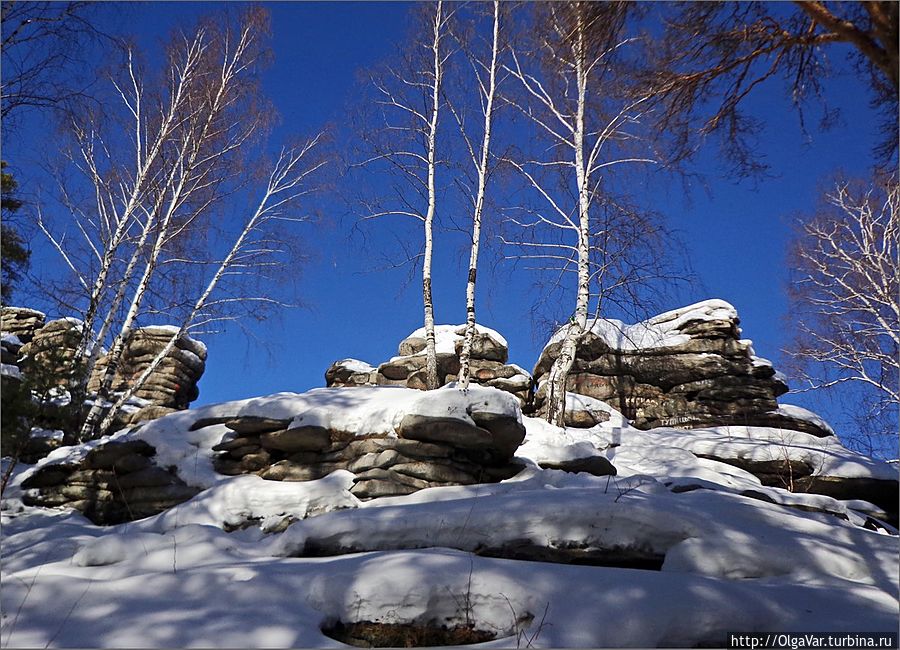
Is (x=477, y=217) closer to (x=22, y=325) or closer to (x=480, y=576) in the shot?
(x=480, y=576)

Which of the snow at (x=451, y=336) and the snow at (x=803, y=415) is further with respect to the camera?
the snow at (x=451, y=336)

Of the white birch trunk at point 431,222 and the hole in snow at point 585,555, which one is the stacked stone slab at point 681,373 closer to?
the white birch trunk at point 431,222

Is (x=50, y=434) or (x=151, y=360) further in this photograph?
(x=151, y=360)

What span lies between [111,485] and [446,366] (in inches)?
427

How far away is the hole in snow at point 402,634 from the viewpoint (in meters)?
3.02

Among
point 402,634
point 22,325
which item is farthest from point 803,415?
point 22,325

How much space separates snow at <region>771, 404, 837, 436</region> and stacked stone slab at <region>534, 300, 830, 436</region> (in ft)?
0.77

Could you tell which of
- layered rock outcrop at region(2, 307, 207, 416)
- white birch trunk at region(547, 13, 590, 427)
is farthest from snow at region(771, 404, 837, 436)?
layered rock outcrop at region(2, 307, 207, 416)

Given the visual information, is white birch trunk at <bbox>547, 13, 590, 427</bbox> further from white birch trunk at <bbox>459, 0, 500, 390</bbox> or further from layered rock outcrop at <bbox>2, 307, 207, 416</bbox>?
layered rock outcrop at <bbox>2, 307, 207, 416</bbox>

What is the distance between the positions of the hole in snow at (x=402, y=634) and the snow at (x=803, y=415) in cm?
1379

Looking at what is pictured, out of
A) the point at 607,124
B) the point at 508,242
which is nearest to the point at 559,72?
the point at 607,124

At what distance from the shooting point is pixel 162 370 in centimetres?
1886

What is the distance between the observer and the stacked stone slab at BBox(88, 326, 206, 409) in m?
18.4

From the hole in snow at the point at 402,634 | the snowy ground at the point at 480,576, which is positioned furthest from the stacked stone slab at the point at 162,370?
the hole in snow at the point at 402,634
